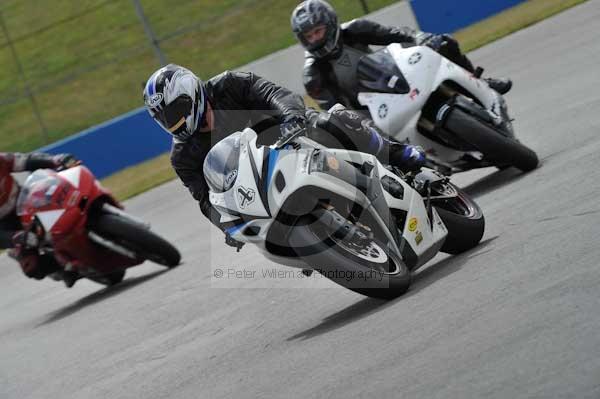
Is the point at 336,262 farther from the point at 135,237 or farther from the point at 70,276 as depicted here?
the point at 70,276

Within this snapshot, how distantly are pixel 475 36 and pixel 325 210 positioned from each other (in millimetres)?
13869

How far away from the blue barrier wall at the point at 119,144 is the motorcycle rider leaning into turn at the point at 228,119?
41.9 ft

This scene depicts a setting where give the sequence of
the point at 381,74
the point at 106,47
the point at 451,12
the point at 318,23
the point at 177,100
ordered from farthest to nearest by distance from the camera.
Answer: the point at 106,47 < the point at 451,12 < the point at 318,23 < the point at 381,74 < the point at 177,100

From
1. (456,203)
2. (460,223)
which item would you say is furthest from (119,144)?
(460,223)

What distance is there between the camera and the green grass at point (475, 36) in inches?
749

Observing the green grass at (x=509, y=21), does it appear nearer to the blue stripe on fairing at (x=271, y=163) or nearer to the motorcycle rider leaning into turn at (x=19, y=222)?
the motorcycle rider leaning into turn at (x=19, y=222)

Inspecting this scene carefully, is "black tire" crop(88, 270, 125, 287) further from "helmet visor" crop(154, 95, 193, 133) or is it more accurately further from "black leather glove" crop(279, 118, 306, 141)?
"black leather glove" crop(279, 118, 306, 141)

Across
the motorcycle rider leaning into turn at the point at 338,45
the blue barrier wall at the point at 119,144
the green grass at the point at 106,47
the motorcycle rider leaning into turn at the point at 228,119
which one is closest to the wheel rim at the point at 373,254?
the motorcycle rider leaning into turn at the point at 228,119

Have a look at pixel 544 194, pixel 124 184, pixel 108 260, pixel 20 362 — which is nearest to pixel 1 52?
pixel 124 184

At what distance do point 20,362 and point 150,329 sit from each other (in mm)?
1259

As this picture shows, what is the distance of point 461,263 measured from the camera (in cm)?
736

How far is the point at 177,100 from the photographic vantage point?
7.52 metres

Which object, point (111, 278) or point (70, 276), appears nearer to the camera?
point (70, 276)

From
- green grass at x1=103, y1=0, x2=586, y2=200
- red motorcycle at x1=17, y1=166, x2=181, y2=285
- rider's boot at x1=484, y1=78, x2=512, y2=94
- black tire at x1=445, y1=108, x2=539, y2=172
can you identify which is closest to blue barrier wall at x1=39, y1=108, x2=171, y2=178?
green grass at x1=103, y1=0, x2=586, y2=200
